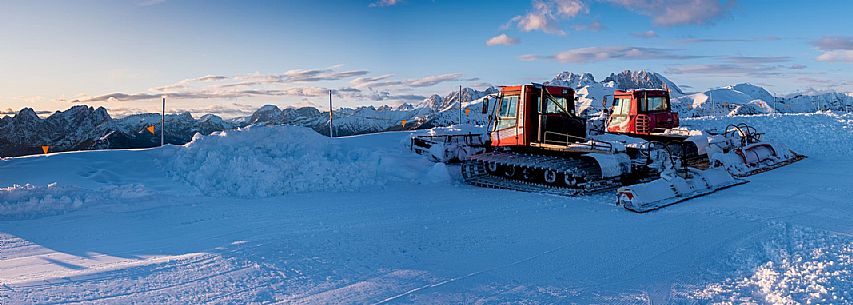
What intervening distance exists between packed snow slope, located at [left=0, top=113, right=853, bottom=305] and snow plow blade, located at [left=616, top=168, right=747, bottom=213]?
30cm

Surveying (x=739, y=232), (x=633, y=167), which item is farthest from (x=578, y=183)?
(x=739, y=232)

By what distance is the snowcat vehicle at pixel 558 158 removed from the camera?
13250 mm

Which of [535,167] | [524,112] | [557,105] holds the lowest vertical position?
[535,167]

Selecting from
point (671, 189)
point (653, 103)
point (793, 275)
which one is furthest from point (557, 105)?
point (793, 275)

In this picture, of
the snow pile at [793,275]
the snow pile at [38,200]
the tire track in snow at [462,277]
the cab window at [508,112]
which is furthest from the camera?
the cab window at [508,112]

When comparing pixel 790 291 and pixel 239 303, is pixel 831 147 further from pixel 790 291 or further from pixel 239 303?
pixel 239 303

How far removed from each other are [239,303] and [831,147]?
78.9 feet

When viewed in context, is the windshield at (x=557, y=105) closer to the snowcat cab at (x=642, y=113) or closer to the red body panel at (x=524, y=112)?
the red body panel at (x=524, y=112)

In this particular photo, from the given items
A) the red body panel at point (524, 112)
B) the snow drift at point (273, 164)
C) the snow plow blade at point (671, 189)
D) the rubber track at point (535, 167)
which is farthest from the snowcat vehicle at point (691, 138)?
the snow drift at point (273, 164)

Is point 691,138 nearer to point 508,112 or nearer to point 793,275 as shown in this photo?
point 508,112

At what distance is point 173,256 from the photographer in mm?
7520

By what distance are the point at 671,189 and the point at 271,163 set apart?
908cm

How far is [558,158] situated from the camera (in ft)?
47.5

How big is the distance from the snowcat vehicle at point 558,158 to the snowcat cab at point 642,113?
645cm
